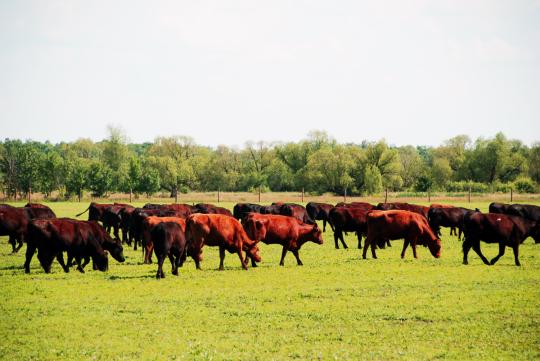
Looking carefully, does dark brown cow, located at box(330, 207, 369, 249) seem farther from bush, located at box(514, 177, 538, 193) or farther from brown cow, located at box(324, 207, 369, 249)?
bush, located at box(514, 177, 538, 193)

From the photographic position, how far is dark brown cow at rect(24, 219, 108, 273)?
17.1 meters

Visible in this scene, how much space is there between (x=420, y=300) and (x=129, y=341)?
21.5 ft

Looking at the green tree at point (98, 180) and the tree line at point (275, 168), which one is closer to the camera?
the green tree at point (98, 180)

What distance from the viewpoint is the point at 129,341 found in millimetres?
9977

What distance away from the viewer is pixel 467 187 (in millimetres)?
92375

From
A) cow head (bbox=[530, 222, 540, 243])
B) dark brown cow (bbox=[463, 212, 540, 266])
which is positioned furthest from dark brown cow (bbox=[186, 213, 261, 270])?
cow head (bbox=[530, 222, 540, 243])

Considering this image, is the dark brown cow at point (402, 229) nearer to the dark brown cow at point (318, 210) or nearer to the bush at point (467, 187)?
the dark brown cow at point (318, 210)

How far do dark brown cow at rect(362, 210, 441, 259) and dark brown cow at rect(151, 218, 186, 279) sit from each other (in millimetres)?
6977

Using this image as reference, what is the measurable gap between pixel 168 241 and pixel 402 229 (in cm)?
868

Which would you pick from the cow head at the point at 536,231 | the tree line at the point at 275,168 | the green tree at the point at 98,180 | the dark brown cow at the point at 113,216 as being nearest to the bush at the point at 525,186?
the tree line at the point at 275,168

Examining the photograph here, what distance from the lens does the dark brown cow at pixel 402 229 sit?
68.7ft

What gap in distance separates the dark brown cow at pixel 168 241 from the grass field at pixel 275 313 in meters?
0.52

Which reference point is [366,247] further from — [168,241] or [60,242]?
[60,242]

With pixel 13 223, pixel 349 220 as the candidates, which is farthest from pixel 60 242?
pixel 349 220
